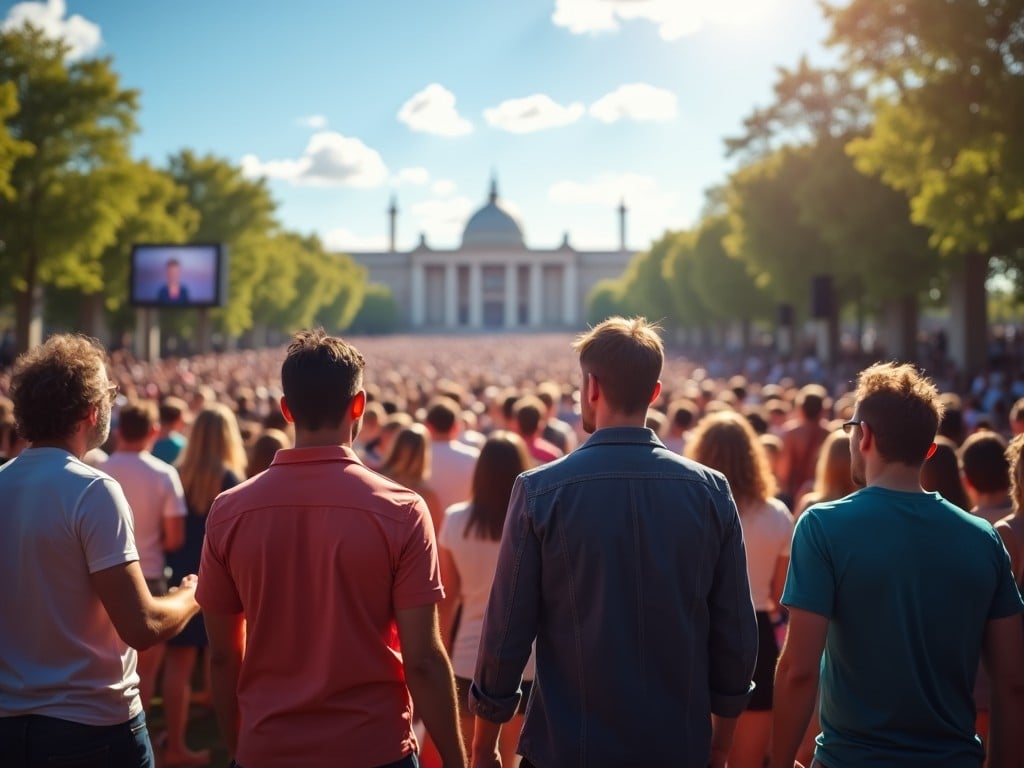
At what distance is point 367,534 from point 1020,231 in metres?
27.1

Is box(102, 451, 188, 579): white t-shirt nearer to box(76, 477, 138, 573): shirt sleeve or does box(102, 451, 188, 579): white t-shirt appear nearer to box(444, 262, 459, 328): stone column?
box(76, 477, 138, 573): shirt sleeve

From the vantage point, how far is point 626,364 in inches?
119

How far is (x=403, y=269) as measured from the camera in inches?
5522

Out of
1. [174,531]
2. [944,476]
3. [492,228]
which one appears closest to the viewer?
[944,476]

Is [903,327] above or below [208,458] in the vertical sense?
above

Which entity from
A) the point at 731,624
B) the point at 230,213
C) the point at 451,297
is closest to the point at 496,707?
the point at 731,624

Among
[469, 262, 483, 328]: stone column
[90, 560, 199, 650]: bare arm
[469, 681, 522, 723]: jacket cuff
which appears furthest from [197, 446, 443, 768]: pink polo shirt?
[469, 262, 483, 328]: stone column

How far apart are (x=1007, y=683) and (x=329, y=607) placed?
1.94 meters

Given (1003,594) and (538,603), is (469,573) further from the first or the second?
(1003,594)

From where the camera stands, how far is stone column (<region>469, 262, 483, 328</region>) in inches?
5394

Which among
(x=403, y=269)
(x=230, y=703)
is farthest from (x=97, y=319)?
(x=403, y=269)

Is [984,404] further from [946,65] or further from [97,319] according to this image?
[97,319]

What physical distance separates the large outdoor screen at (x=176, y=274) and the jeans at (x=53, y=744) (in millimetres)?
21547

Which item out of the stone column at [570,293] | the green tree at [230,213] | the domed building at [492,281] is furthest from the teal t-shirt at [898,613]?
the stone column at [570,293]
